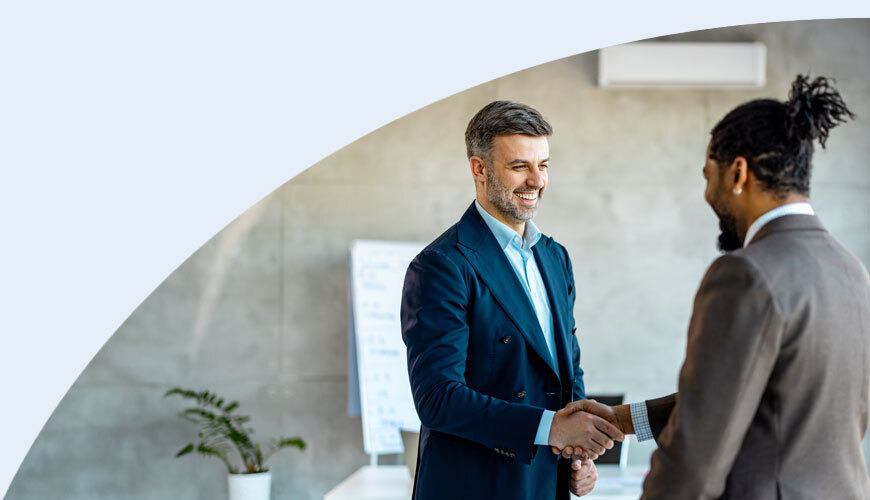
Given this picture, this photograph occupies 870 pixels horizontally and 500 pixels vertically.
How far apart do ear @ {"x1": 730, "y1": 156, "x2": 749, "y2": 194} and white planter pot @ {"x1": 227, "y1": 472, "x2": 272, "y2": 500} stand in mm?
3905

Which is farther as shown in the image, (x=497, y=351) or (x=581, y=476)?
(x=581, y=476)

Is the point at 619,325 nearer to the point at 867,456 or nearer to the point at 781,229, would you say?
the point at 867,456

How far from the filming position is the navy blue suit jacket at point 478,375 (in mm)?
2055

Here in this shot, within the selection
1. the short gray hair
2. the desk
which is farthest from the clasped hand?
the desk

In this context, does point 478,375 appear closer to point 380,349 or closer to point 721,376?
point 721,376

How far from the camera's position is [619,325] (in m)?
5.54

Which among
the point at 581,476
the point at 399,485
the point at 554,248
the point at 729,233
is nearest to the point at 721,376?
the point at 729,233

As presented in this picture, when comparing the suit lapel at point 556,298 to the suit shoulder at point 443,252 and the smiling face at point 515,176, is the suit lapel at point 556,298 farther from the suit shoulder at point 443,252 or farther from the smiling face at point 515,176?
the suit shoulder at point 443,252

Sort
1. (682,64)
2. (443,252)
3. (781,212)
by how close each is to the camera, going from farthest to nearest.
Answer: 1. (682,64)
2. (443,252)
3. (781,212)

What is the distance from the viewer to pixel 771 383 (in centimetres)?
157

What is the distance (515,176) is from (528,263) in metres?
A: 0.22

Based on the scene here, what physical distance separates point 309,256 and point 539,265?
332 centimetres

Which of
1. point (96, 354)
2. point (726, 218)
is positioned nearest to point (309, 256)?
point (96, 354)

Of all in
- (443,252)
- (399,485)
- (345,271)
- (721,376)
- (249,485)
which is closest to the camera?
(721,376)
